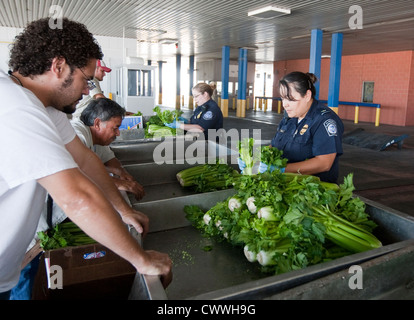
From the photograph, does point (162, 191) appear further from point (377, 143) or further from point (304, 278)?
point (377, 143)

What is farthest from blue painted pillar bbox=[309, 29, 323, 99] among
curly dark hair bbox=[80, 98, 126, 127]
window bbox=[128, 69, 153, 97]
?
curly dark hair bbox=[80, 98, 126, 127]

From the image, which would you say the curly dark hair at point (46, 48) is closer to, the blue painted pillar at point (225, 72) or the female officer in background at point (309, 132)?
the female officer in background at point (309, 132)

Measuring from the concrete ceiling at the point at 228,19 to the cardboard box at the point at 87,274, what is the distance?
855cm

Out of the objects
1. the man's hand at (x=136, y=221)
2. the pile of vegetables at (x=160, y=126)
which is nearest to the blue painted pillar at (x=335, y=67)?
the pile of vegetables at (x=160, y=126)

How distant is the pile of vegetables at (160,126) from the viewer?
5081 mm

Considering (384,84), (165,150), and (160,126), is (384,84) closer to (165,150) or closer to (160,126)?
(160,126)

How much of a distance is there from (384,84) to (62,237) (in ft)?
64.3

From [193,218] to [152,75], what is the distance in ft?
32.8

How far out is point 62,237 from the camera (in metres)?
2.04

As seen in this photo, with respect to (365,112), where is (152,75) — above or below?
above

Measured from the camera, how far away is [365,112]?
762 inches
